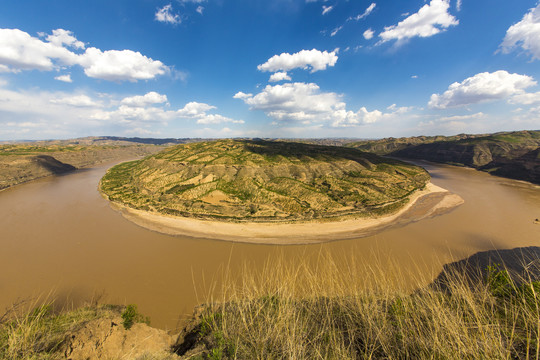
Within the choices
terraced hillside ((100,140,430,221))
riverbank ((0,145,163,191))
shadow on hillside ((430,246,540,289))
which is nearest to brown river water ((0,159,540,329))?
shadow on hillside ((430,246,540,289))

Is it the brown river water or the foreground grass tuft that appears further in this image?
the brown river water

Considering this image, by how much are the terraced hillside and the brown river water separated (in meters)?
11.6

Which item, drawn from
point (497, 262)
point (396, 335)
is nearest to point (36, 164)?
point (396, 335)

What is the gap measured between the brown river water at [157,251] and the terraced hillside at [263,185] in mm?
11571

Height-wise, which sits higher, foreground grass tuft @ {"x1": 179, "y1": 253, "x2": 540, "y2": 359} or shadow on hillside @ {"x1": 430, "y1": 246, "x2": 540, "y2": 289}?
foreground grass tuft @ {"x1": 179, "y1": 253, "x2": 540, "y2": 359}

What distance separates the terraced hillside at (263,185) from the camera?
5238 centimetres

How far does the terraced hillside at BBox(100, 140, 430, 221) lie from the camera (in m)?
52.4

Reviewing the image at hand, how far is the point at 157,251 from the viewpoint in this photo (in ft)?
111

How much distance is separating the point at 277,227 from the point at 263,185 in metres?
24.8

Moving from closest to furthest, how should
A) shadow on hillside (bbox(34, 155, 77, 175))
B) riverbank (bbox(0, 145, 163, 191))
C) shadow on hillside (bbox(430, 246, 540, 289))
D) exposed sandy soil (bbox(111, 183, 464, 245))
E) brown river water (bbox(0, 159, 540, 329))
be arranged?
brown river water (bbox(0, 159, 540, 329)), shadow on hillside (bbox(430, 246, 540, 289)), exposed sandy soil (bbox(111, 183, 464, 245)), riverbank (bbox(0, 145, 163, 191)), shadow on hillside (bbox(34, 155, 77, 175))

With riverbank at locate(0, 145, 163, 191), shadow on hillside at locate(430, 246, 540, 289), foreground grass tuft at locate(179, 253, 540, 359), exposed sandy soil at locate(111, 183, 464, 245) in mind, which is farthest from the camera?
riverbank at locate(0, 145, 163, 191)

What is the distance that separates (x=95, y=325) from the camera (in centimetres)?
1295

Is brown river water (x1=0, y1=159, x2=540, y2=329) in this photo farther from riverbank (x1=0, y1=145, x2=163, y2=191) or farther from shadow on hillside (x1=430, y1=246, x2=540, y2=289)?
riverbank (x1=0, y1=145, x2=163, y2=191)

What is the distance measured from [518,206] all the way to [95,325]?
3800 inches
